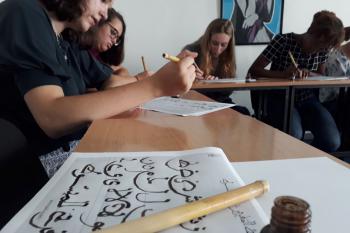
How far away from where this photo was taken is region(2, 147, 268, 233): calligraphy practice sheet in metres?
0.29

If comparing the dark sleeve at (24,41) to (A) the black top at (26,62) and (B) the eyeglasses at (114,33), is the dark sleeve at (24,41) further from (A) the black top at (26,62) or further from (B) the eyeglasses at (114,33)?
(B) the eyeglasses at (114,33)

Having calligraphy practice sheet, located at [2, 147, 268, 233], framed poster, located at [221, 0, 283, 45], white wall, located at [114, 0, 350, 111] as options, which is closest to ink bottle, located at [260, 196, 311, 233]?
calligraphy practice sheet, located at [2, 147, 268, 233]

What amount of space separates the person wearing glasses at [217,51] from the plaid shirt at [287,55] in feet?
0.86

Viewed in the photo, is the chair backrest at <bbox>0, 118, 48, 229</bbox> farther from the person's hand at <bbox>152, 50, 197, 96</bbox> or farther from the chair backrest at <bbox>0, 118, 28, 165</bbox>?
the person's hand at <bbox>152, 50, 197, 96</bbox>

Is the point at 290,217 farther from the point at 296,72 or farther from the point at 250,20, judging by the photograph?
the point at 250,20

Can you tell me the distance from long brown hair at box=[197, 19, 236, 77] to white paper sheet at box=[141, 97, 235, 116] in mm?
1302

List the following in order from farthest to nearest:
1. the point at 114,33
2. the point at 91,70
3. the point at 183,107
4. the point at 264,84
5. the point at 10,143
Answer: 1. the point at 264,84
2. the point at 114,33
3. the point at 91,70
4. the point at 183,107
5. the point at 10,143

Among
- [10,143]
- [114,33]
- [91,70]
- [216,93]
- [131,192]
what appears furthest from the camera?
[216,93]

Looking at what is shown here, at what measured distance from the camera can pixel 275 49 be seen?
7.66ft

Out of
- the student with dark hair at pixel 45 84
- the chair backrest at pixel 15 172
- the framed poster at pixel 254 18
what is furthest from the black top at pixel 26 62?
the framed poster at pixel 254 18

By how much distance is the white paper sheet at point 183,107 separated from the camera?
2.66 ft

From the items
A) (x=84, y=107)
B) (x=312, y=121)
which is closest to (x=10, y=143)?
(x=84, y=107)

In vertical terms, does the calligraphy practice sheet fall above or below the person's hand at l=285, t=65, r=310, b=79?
above

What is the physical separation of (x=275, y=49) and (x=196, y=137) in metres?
1.92
